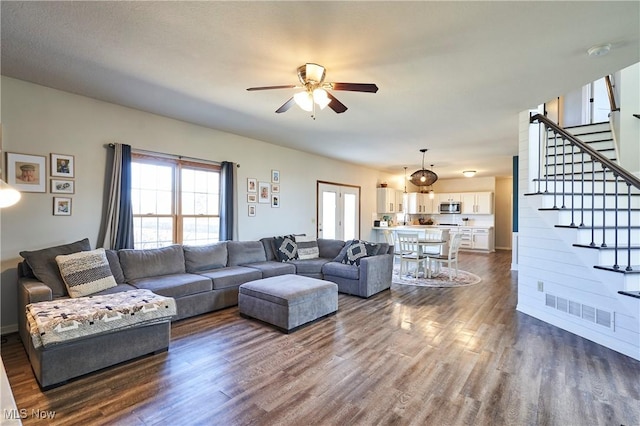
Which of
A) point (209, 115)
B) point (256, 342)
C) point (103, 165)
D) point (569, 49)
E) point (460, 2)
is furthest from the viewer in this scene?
point (209, 115)

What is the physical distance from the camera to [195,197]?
16.3ft

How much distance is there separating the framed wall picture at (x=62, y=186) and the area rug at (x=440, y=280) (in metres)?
5.22

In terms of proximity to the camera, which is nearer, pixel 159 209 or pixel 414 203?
pixel 159 209

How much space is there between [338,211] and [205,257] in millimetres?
4217

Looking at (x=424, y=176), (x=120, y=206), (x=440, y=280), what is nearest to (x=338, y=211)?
(x=424, y=176)

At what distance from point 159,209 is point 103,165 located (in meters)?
0.92

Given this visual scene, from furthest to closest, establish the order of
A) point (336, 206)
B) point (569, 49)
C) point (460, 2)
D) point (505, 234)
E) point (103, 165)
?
1. point (505, 234)
2. point (336, 206)
3. point (103, 165)
4. point (569, 49)
5. point (460, 2)

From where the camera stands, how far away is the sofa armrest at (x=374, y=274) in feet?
15.5

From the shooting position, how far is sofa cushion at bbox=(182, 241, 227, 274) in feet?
14.3

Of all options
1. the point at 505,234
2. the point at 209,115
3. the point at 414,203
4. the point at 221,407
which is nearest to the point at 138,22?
the point at 209,115

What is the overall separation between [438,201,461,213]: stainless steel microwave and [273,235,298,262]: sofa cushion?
748 cm

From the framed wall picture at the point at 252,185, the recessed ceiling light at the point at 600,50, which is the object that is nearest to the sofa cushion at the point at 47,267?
the framed wall picture at the point at 252,185

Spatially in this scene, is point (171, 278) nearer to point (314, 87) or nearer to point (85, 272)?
point (85, 272)

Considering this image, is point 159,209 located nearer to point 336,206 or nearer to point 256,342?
point 256,342
